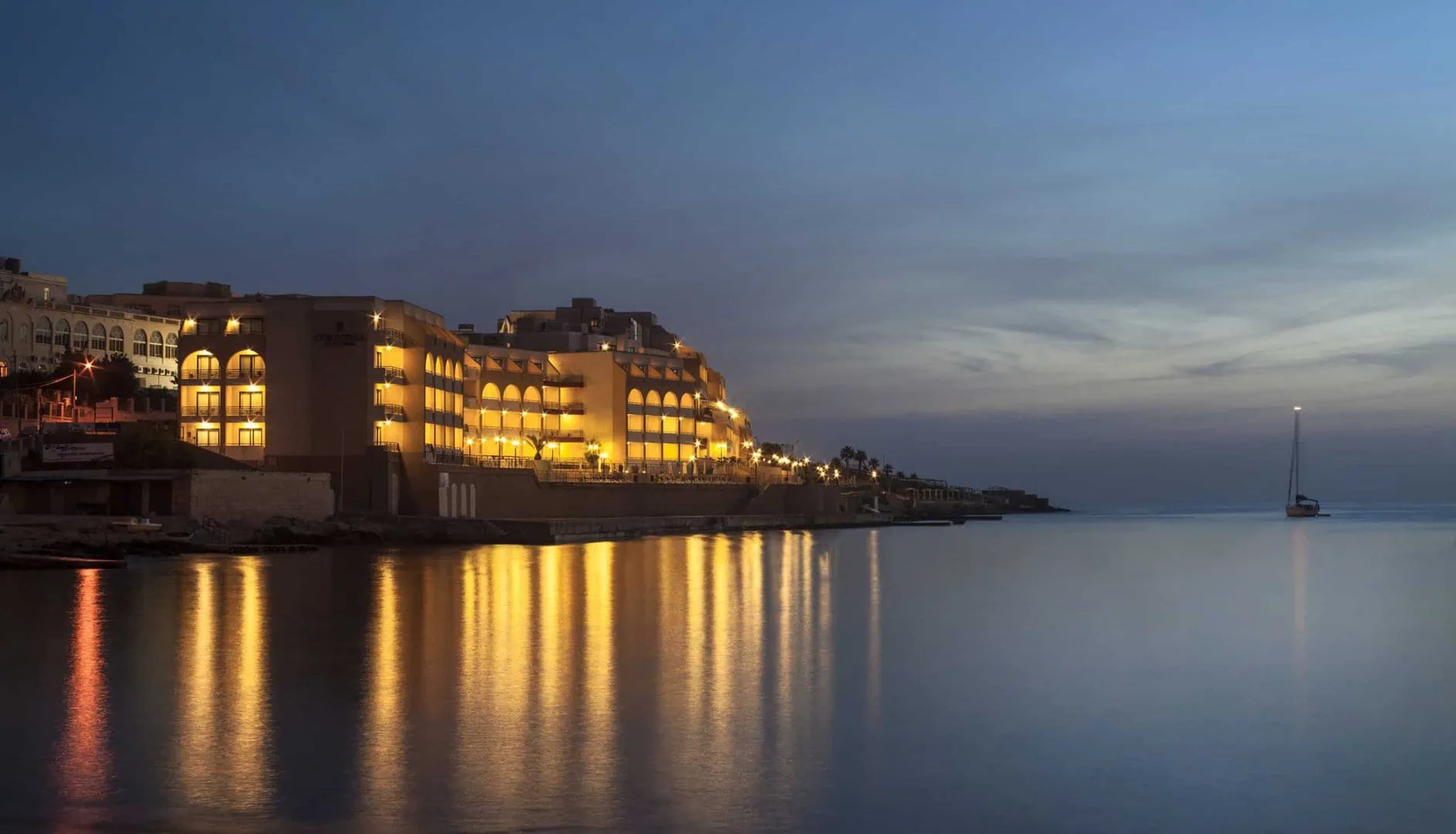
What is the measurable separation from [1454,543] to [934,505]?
84.9 meters

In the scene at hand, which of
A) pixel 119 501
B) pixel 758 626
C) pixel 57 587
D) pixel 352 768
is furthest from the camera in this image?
pixel 119 501

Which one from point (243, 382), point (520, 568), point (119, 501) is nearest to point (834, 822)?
point (520, 568)

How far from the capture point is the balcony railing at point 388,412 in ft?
232

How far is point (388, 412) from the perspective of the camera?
71.8m

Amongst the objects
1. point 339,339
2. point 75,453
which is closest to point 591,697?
point 75,453

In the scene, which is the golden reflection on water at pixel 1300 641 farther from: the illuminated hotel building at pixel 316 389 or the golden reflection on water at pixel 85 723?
the illuminated hotel building at pixel 316 389

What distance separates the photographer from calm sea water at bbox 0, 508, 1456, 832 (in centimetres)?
1329

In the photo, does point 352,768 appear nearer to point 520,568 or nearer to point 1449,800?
point 1449,800

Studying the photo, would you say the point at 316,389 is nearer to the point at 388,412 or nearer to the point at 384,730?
the point at 388,412

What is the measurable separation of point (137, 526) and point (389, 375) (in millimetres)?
20906

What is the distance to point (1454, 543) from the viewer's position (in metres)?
84.8

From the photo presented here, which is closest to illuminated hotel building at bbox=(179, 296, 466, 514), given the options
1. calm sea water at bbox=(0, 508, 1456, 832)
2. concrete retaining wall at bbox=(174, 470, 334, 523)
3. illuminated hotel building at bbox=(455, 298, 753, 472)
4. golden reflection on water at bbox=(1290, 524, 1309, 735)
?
concrete retaining wall at bbox=(174, 470, 334, 523)

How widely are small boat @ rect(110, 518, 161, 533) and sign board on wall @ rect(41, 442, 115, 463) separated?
737 cm

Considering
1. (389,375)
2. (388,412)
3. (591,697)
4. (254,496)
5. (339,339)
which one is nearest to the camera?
(591,697)
